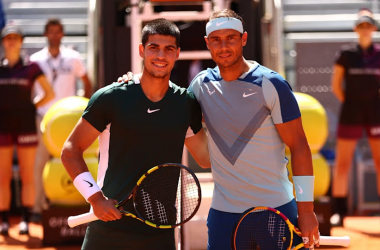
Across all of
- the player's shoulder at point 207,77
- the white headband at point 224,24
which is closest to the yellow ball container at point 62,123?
the player's shoulder at point 207,77

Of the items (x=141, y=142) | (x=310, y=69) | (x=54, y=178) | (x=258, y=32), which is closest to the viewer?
(x=141, y=142)

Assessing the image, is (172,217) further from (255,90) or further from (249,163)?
(255,90)

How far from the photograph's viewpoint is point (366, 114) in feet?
21.3

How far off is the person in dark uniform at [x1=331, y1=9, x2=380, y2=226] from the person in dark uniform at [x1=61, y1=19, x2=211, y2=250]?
12.8ft

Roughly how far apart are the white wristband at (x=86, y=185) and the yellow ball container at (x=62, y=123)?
2.61 m

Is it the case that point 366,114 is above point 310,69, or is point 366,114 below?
below

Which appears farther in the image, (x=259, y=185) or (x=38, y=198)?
(x=38, y=198)

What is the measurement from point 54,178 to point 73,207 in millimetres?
307

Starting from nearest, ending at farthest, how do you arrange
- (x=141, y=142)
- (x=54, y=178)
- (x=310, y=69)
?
(x=141, y=142) → (x=54, y=178) → (x=310, y=69)

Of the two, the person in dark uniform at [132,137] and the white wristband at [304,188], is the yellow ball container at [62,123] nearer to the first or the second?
the person in dark uniform at [132,137]

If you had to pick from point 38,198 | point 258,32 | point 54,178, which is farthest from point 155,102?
point 38,198

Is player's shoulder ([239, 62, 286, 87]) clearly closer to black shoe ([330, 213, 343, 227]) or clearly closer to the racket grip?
the racket grip

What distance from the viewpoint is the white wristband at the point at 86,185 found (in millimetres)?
2695

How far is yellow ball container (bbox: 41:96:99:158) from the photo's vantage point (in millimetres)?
5312
